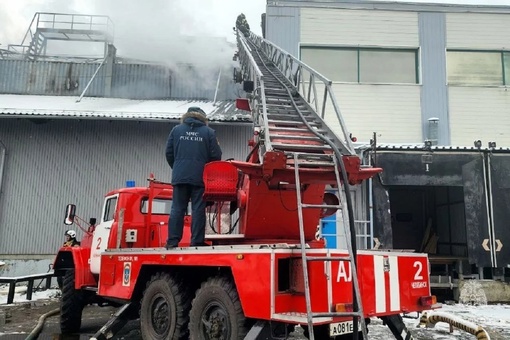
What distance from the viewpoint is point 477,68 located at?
605 inches

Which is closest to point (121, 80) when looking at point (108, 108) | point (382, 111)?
point (108, 108)

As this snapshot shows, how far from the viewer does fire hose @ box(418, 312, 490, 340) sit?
6.29 m

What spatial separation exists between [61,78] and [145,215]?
41.3 feet

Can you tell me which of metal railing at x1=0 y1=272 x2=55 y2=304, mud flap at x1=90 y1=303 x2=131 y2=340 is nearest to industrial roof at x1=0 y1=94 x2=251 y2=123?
metal railing at x1=0 y1=272 x2=55 y2=304

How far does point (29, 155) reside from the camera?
45.2 ft

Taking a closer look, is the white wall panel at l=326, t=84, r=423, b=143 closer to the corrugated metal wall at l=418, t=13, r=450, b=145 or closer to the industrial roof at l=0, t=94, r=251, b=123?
the corrugated metal wall at l=418, t=13, r=450, b=145

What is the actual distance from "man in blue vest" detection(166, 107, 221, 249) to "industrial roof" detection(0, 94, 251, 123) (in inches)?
288

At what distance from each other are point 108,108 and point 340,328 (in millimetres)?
12039

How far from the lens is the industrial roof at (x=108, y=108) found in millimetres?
12680

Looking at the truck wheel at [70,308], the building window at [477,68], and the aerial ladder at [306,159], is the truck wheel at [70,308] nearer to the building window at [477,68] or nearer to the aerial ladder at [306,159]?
the aerial ladder at [306,159]

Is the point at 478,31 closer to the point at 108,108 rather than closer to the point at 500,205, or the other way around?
the point at 500,205

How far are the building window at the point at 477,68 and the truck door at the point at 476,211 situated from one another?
502 cm

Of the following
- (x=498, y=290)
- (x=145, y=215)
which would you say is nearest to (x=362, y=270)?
(x=145, y=215)

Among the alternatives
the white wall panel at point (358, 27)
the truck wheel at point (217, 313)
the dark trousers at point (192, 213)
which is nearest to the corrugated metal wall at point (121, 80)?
the white wall panel at point (358, 27)
